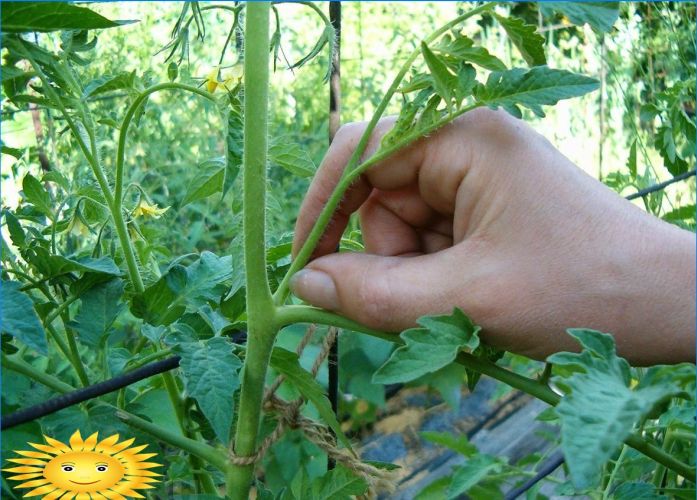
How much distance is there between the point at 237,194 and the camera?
80 cm

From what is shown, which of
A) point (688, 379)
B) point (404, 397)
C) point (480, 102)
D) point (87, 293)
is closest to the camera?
point (480, 102)

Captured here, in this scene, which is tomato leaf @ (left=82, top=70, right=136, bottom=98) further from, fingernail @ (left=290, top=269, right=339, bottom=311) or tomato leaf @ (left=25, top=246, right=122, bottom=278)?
fingernail @ (left=290, top=269, right=339, bottom=311)

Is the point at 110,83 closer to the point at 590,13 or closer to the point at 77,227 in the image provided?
the point at 77,227

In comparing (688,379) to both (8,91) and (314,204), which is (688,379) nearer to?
(314,204)

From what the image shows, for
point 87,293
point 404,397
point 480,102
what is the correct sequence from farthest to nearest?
point 404,397
point 87,293
point 480,102

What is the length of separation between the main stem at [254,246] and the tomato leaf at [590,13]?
245 mm

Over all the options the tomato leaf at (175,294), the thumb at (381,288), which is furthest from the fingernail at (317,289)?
the tomato leaf at (175,294)

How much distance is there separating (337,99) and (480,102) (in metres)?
0.40

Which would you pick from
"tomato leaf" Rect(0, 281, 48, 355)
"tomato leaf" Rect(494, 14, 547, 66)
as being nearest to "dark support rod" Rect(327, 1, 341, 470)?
"tomato leaf" Rect(494, 14, 547, 66)

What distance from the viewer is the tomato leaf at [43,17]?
0.68 m

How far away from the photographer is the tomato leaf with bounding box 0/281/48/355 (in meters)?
→ 0.68

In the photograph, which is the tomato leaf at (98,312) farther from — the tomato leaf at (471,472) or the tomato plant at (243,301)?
the tomato leaf at (471,472)

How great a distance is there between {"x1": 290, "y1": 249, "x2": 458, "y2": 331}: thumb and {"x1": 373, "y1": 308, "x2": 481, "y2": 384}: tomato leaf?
0.21 ft

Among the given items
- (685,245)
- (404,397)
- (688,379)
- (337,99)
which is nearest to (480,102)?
(685,245)
